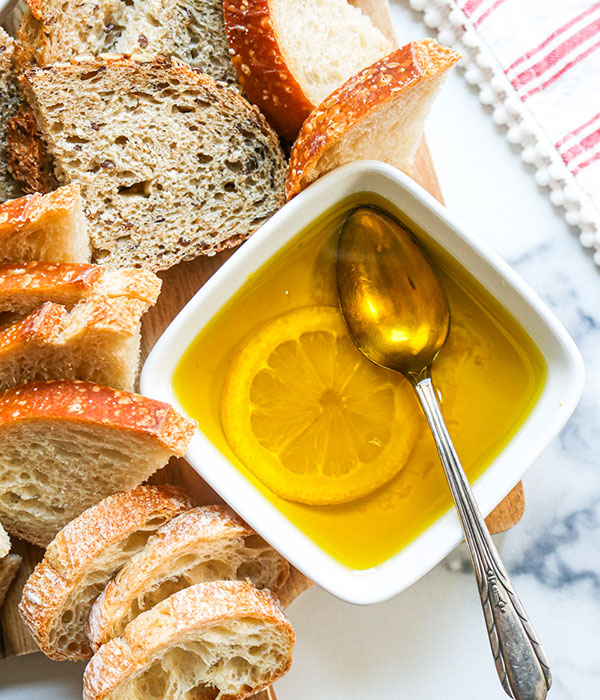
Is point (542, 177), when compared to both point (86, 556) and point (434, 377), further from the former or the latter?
point (86, 556)

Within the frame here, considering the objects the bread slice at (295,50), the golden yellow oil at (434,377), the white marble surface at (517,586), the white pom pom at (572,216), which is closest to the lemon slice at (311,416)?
the golden yellow oil at (434,377)

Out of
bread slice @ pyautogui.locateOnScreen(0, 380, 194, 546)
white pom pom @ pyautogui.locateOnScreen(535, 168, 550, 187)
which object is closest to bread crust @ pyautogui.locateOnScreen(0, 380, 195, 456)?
bread slice @ pyautogui.locateOnScreen(0, 380, 194, 546)

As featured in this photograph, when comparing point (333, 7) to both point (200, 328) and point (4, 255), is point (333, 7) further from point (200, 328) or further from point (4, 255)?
point (4, 255)

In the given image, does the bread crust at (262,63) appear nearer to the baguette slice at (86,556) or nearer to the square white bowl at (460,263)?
the square white bowl at (460,263)

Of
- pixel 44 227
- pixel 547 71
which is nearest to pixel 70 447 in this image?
pixel 44 227

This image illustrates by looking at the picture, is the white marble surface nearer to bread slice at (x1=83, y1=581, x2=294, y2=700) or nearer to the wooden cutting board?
the wooden cutting board
